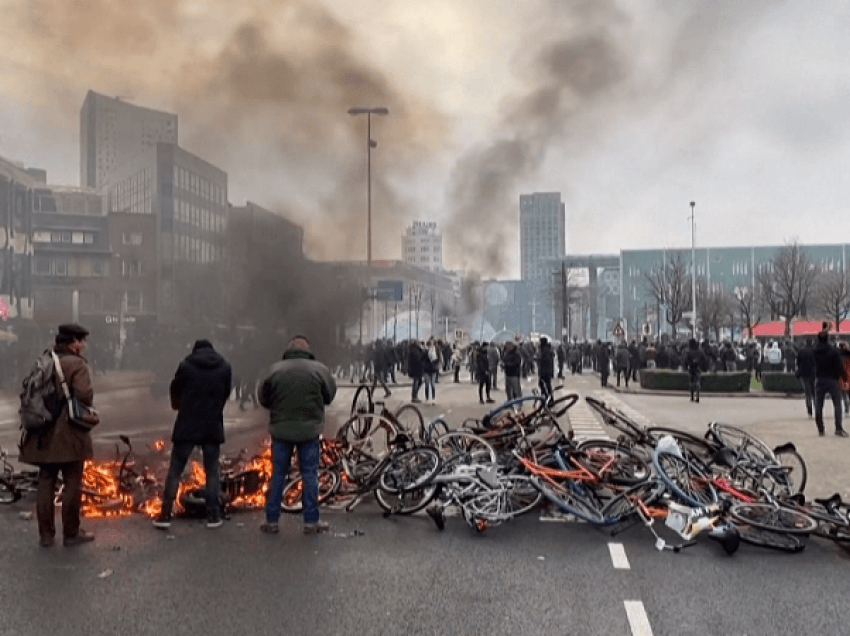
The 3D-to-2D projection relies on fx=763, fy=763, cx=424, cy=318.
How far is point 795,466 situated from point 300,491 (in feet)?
16.7

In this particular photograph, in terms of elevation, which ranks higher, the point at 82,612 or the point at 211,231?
the point at 211,231

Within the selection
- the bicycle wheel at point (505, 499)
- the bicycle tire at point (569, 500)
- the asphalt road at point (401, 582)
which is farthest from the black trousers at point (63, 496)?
the bicycle tire at point (569, 500)

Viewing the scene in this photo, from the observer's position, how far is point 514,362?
636 inches

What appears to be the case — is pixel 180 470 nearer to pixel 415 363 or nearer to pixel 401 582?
pixel 401 582

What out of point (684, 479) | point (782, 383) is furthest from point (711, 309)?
point (684, 479)

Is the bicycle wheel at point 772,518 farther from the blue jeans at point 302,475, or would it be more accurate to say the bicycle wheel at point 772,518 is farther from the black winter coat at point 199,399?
the black winter coat at point 199,399

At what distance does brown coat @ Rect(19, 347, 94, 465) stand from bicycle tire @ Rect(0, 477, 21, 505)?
2.10 metres

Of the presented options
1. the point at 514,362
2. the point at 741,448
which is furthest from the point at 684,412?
the point at 741,448

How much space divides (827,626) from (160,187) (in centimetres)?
992

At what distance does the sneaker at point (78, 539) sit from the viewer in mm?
5723

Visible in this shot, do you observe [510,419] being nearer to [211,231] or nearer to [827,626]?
[827,626]

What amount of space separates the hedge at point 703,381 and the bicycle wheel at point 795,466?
14508 mm

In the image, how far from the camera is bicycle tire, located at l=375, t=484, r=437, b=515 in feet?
22.4

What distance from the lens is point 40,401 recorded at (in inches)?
218
